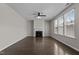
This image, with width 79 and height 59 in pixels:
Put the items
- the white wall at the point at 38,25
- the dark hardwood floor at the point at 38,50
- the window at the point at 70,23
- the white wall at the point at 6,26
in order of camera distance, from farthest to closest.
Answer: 1. the white wall at the point at 38,25
2. the window at the point at 70,23
3. the white wall at the point at 6,26
4. the dark hardwood floor at the point at 38,50

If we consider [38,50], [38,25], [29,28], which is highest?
[38,25]

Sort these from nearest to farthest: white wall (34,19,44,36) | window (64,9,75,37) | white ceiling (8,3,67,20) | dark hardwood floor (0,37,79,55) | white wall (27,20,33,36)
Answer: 1. dark hardwood floor (0,37,79,55)
2. white ceiling (8,3,67,20)
3. window (64,9,75,37)
4. white wall (34,19,44,36)
5. white wall (27,20,33,36)

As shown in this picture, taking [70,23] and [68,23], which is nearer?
[70,23]

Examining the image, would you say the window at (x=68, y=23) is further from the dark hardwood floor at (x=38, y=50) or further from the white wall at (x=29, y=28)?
the white wall at (x=29, y=28)

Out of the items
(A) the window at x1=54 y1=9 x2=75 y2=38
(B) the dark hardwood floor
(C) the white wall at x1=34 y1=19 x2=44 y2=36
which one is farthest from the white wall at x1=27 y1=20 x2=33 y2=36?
(B) the dark hardwood floor

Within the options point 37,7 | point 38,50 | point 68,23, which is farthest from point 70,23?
point 38,50

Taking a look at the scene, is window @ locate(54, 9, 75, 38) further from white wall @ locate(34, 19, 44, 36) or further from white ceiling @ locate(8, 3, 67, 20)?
white wall @ locate(34, 19, 44, 36)

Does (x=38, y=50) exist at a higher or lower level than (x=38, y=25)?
lower

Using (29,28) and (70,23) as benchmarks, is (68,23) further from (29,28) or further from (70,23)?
(29,28)

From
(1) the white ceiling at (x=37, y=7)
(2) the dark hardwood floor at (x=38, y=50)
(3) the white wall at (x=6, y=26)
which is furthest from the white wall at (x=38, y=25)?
(2) the dark hardwood floor at (x=38, y=50)

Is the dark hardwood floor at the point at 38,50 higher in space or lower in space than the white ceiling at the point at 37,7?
lower
